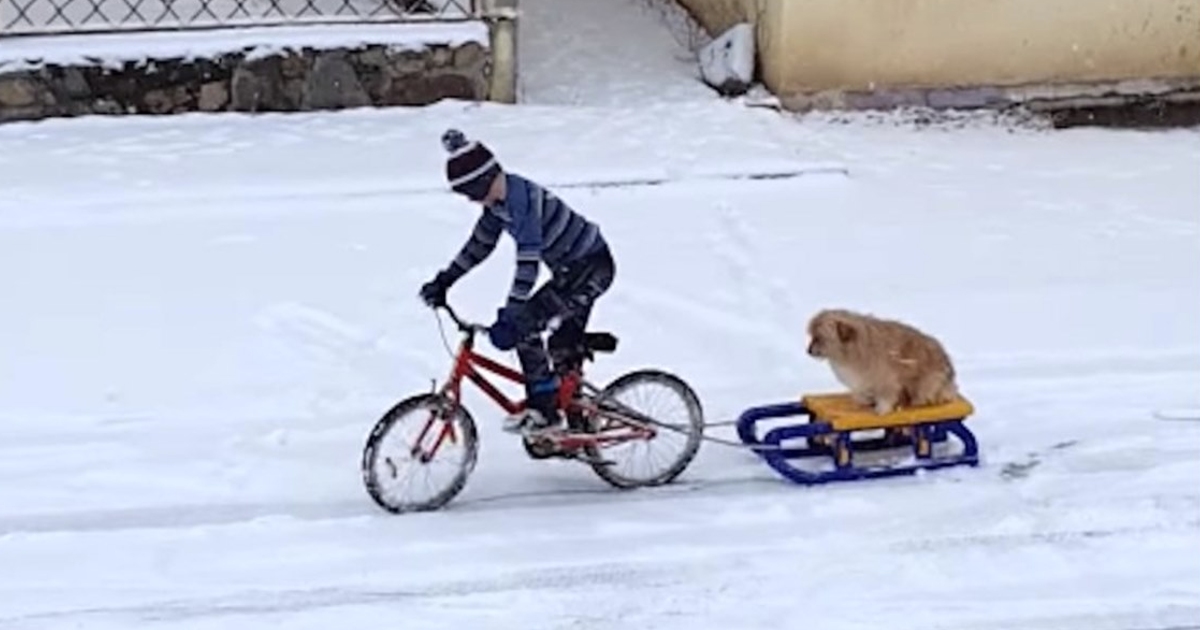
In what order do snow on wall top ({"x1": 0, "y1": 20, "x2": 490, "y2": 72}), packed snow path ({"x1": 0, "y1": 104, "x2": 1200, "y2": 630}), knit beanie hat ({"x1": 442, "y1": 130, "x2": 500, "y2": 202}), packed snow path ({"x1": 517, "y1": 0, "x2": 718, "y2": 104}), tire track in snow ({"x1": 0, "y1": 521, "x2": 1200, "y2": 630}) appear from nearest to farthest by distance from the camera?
tire track in snow ({"x1": 0, "y1": 521, "x2": 1200, "y2": 630}) < packed snow path ({"x1": 0, "y1": 104, "x2": 1200, "y2": 630}) < knit beanie hat ({"x1": 442, "y1": 130, "x2": 500, "y2": 202}) < snow on wall top ({"x1": 0, "y1": 20, "x2": 490, "y2": 72}) < packed snow path ({"x1": 517, "y1": 0, "x2": 718, "y2": 104})

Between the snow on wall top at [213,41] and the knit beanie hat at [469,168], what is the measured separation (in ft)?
13.7

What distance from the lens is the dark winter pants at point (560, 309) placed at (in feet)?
20.8

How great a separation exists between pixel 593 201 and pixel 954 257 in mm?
1589

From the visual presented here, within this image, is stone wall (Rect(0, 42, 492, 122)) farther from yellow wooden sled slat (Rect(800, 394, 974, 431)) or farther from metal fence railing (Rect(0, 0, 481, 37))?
yellow wooden sled slat (Rect(800, 394, 974, 431))

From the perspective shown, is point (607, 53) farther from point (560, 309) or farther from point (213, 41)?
point (560, 309)

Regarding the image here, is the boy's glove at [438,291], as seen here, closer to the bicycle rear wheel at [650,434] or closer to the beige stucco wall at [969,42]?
the bicycle rear wheel at [650,434]

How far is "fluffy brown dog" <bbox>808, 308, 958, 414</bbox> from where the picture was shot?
661cm

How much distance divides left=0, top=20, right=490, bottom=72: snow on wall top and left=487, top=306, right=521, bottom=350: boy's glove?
13.9 ft

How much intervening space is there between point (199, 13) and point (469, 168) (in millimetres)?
4999

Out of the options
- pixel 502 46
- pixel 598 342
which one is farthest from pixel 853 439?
pixel 502 46

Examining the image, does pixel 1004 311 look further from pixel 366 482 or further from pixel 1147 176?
pixel 366 482

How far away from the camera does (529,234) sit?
6.21m

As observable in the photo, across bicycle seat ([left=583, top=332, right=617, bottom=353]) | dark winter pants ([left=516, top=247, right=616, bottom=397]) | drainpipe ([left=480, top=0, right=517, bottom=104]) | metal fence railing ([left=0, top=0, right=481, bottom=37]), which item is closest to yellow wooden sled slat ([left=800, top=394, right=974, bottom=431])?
bicycle seat ([left=583, top=332, right=617, bottom=353])

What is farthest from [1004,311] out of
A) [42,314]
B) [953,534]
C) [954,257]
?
[42,314]
